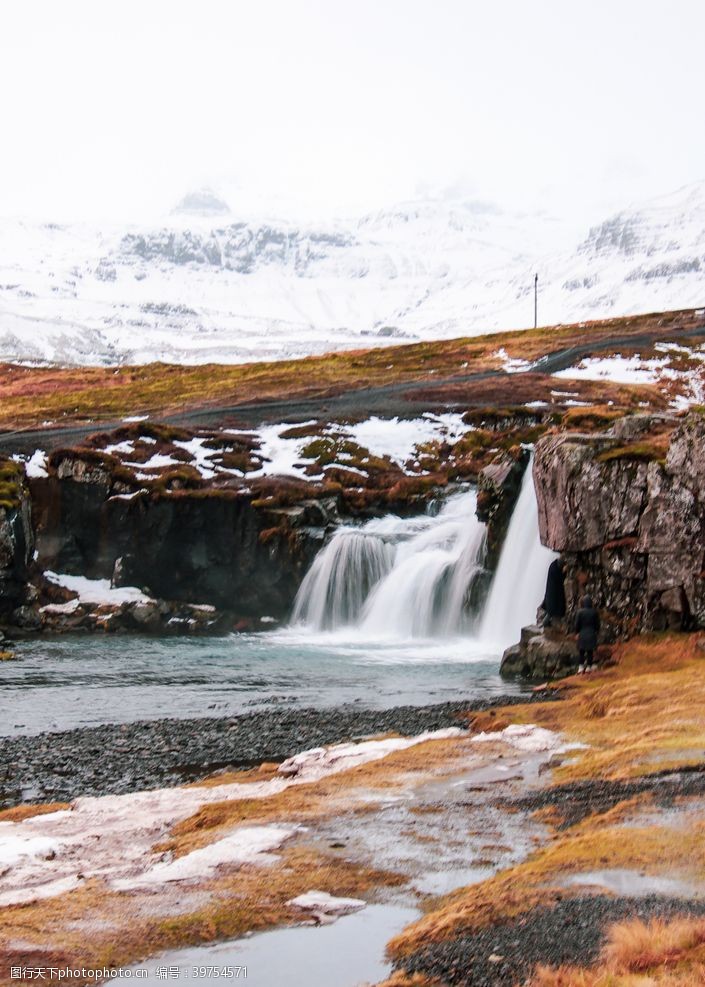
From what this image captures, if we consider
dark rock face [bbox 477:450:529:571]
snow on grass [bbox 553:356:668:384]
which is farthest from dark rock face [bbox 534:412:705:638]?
snow on grass [bbox 553:356:668:384]

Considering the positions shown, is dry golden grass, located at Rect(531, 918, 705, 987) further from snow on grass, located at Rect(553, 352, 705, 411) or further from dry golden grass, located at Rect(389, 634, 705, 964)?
snow on grass, located at Rect(553, 352, 705, 411)

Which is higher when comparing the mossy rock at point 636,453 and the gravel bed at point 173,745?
the mossy rock at point 636,453

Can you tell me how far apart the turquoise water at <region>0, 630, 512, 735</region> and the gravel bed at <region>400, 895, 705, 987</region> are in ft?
62.0

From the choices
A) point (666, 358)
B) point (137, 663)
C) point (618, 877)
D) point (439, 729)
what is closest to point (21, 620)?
point (137, 663)

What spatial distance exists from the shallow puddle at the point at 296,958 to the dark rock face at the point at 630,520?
865 inches

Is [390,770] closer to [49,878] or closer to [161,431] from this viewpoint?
[49,878]

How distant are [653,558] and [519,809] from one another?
59.9 ft

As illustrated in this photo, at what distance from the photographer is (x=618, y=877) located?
10734 millimetres

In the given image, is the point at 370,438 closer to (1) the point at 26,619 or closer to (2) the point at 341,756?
(1) the point at 26,619

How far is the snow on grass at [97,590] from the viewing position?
5144 centimetres

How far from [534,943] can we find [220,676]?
2763 centimetres

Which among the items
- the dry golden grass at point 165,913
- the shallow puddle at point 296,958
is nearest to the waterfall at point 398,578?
the dry golden grass at point 165,913

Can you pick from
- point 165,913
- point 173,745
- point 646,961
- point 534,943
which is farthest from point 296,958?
point 173,745

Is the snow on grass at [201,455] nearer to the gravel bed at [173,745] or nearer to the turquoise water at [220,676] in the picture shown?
the turquoise water at [220,676]
